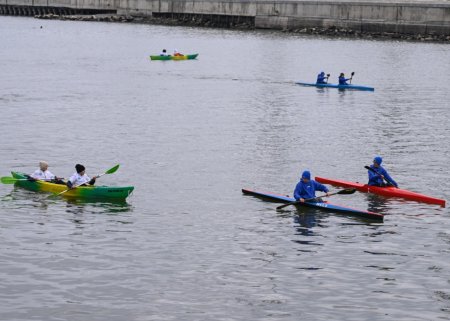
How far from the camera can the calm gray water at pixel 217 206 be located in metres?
27.6

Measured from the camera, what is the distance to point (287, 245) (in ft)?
108

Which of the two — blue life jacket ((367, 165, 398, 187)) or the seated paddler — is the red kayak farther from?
the seated paddler

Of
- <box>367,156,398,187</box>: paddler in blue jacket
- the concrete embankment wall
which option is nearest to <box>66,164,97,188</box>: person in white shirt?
<box>367,156,398,187</box>: paddler in blue jacket

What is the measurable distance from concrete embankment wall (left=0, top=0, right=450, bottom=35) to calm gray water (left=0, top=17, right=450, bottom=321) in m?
44.5

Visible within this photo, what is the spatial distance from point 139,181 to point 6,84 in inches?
1796

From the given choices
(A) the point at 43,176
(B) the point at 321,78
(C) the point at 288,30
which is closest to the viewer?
(A) the point at 43,176

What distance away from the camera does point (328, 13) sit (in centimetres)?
15138

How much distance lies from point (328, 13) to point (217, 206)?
11708cm

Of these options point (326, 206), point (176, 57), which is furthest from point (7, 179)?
point (176, 57)

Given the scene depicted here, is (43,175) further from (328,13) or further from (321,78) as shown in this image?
(328,13)

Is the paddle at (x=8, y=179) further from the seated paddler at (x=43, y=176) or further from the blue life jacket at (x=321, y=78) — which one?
the blue life jacket at (x=321, y=78)

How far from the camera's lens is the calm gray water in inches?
1088

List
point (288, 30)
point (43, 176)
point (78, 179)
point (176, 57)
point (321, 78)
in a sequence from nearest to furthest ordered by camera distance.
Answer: point (78, 179)
point (43, 176)
point (321, 78)
point (176, 57)
point (288, 30)

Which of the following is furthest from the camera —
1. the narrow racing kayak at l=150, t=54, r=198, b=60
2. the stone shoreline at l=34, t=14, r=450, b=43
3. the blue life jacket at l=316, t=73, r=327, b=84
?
the stone shoreline at l=34, t=14, r=450, b=43
